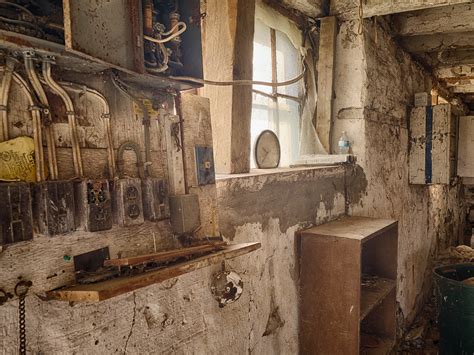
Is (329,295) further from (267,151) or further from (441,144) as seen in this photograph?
(441,144)

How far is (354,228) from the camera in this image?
2.06 metres

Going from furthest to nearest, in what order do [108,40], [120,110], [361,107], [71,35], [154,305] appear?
1. [361,107]
2. [154,305]
3. [120,110]
4. [108,40]
5. [71,35]

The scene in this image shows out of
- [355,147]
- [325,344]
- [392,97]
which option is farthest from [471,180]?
[325,344]

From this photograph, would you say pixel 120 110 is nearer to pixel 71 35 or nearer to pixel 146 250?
pixel 71 35

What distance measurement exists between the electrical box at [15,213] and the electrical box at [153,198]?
340 mm

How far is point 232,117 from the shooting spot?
67.0 inches

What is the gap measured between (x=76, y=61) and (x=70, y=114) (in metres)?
0.14

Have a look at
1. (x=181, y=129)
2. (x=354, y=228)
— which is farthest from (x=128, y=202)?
(x=354, y=228)

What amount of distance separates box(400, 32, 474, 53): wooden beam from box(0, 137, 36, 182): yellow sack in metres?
3.58

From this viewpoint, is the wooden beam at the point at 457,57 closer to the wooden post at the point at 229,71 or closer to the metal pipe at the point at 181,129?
the wooden post at the point at 229,71

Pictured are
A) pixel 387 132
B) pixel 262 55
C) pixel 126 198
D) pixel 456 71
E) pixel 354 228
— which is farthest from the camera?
pixel 456 71

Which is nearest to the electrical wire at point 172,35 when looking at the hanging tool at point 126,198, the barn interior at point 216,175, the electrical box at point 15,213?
the barn interior at point 216,175

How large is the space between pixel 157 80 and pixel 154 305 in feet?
2.48

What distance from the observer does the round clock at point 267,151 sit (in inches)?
83.2
